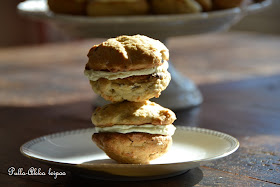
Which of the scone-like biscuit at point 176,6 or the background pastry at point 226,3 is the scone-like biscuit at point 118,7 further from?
the background pastry at point 226,3

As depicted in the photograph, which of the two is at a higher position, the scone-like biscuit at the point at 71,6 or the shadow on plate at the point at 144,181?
the scone-like biscuit at the point at 71,6

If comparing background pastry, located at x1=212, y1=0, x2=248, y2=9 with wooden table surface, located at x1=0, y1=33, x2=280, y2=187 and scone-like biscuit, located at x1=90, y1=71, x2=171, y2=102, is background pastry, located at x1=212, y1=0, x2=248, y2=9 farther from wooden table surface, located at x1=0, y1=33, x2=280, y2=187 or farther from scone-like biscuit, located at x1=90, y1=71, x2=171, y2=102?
scone-like biscuit, located at x1=90, y1=71, x2=171, y2=102

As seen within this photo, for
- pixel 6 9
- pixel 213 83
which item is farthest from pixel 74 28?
pixel 6 9

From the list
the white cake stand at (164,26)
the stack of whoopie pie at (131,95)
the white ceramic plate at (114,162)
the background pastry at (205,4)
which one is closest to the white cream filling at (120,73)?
the stack of whoopie pie at (131,95)

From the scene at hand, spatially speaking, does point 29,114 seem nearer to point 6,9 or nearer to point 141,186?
point 141,186

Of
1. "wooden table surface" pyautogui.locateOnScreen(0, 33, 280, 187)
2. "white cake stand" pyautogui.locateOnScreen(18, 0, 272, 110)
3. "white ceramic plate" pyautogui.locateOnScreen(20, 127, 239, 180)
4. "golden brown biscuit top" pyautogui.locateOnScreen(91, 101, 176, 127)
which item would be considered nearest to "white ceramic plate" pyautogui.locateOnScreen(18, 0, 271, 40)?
"white cake stand" pyautogui.locateOnScreen(18, 0, 272, 110)
